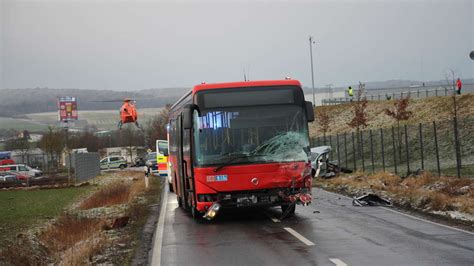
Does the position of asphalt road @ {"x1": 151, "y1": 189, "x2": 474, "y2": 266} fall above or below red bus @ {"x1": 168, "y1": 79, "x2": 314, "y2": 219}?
below

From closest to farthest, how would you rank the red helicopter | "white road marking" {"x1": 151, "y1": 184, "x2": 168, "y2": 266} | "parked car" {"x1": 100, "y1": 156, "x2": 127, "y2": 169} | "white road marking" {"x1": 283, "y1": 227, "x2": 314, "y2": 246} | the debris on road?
1. "white road marking" {"x1": 151, "y1": 184, "x2": 168, "y2": 266}
2. "white road marking" {"x1": 283, "y1": 227, "x2": 314, "y2": 246}
3. the debris on road
4. the red helicopter
5. "parked car" {"x1": 100, "y1": 156, "x2": 127, "y2": 169}

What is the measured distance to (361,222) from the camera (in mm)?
15133

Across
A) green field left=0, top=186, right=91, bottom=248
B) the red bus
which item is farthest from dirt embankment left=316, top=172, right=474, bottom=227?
green field left=0, top=186, right=91, bottom=248

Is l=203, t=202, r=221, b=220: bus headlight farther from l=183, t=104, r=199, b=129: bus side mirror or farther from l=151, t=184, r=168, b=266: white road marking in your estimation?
l=183, t=104, r=199, b=129: bus side mirror

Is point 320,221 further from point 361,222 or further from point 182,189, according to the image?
point 182,189

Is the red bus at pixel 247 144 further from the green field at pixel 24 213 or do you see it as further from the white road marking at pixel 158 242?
the green field at pixel 24 213

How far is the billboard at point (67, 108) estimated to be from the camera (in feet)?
291

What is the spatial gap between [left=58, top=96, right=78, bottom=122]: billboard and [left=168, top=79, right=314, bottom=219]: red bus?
76111 mm

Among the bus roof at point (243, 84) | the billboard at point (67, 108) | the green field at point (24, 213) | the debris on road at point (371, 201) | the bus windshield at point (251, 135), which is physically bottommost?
the green field at point (24, 213)

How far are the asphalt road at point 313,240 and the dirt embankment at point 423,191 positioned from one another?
3.62ft

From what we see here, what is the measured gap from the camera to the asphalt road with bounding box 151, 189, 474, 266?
10250 mm

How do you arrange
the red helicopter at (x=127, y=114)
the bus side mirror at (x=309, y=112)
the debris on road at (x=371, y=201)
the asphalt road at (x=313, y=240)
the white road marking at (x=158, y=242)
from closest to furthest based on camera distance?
the asphalt road at (x=313, y=240)
the white road marking at (x=158, y=242)
the bus side mirror at (x=309, y=112)
the debris on road at (x=371, y=201)
the red helicopter at (x=127, y=114)

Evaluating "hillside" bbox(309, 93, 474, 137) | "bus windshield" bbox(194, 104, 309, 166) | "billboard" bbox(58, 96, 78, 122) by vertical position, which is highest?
"billboard" bbox(58, 96, 78, 122)

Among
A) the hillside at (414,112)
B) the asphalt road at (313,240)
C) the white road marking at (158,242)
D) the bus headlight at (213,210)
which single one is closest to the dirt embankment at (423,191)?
the asphalt road at (313,240)
